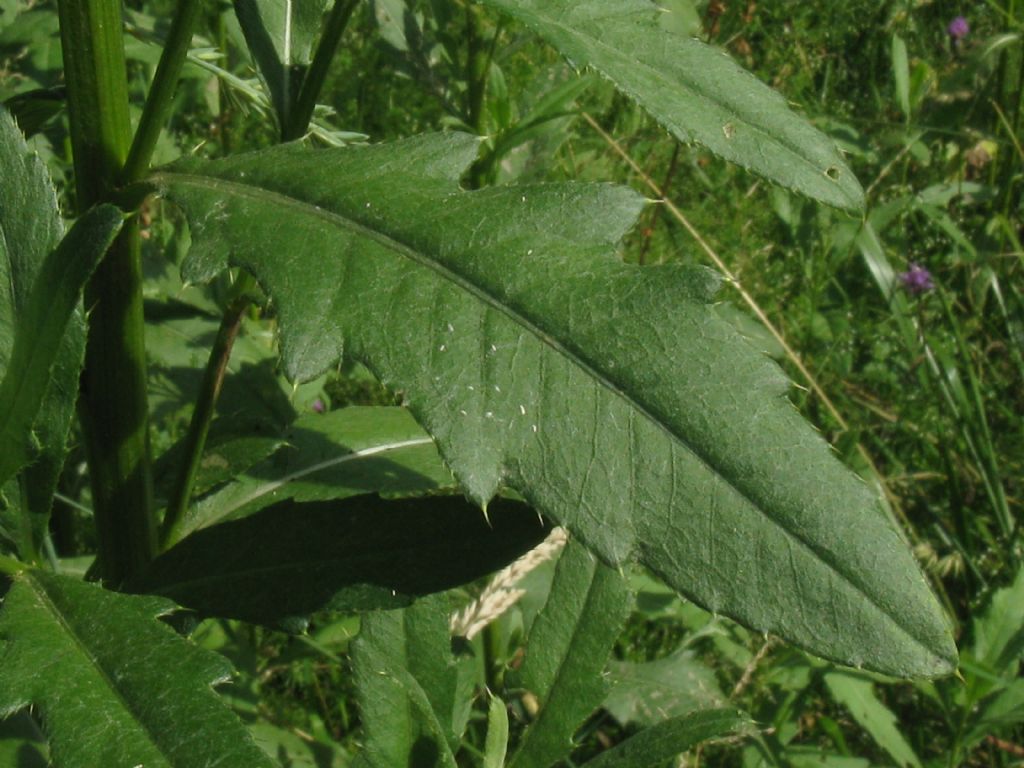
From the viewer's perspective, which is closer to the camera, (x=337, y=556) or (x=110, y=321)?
(x=110, y=321)

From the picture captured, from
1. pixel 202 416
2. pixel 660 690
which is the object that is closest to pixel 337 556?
pixel 202 416

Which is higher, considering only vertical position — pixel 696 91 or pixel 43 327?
pixel 696 91

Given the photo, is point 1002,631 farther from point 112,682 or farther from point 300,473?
point 112,682

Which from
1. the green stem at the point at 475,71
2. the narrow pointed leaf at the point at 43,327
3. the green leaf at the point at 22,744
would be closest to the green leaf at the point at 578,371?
the narrow pointed leaf at the point at 43,327

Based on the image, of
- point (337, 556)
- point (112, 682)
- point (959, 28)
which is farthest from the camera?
point (959, 28)

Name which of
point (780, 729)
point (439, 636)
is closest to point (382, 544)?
point (439, 636)

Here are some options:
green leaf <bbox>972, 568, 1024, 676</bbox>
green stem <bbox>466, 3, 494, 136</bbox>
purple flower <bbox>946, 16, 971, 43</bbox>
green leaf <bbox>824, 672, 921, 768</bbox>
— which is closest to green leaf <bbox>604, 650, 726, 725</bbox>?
green leaf <bbox>824, 672, 921, 768</bbox>
